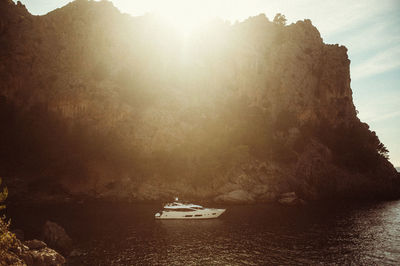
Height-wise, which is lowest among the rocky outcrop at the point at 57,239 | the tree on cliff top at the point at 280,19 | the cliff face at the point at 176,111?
the rocky outcrop at the point at 57,239

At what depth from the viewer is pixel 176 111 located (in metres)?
86.8

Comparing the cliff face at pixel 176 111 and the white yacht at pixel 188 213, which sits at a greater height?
the cliff face at pixel 176 111

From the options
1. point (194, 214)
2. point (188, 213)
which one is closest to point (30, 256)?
point (188, 213)

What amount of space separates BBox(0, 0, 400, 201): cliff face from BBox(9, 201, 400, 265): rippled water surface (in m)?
17.6

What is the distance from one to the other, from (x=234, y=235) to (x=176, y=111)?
53757 millimetres

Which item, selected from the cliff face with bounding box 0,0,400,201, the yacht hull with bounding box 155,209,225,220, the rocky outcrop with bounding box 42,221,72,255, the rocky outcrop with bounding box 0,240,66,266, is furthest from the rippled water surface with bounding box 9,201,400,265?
the cliff face with bounding box 0,0,400,201

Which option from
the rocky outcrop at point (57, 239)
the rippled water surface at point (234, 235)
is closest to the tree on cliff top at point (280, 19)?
the rippled water surface at point (234, 235)

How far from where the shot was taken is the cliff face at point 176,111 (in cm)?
7550

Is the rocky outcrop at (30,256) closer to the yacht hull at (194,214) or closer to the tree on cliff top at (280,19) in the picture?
the yacht hull at (194,214)

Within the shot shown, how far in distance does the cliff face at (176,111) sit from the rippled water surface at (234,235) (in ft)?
57.6

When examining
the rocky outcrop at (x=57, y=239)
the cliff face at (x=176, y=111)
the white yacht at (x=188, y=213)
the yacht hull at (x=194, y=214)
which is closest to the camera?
the rocky outcrop at (x=57, y=239)

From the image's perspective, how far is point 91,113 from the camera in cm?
8244

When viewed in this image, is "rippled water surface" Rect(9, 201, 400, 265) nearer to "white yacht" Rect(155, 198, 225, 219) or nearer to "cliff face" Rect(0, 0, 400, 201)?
"white yacht" Rect(155, 198, 225, 219)

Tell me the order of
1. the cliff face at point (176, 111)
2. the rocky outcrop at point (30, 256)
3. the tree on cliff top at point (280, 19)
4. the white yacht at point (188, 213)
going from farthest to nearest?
the tree on cliff top at point (280, 19), the cliff face at point (176, 111), the white yacht at point (188, 213), the rocky outcrop at point (30, 256)
